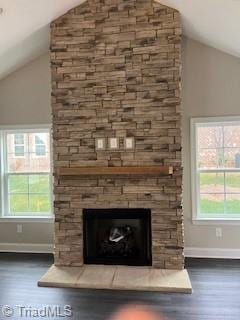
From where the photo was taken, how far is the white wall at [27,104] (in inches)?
203

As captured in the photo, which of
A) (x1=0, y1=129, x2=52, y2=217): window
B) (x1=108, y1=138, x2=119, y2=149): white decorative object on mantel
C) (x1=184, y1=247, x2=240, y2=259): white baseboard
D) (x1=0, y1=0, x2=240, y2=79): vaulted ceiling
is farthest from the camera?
(x1=0, y1=129, x2=52, y2=217): window

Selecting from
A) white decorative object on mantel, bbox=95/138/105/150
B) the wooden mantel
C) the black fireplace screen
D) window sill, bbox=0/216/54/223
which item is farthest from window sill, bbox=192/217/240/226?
window sill, bbox=0/216/54/223

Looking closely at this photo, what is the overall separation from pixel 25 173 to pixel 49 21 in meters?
2.37

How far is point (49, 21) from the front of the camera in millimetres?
4344

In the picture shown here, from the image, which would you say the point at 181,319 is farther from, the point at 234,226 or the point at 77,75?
the point at 77,75

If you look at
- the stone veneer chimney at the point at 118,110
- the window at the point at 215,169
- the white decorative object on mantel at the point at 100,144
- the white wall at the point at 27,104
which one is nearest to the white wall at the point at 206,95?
the window at the point at 215,169

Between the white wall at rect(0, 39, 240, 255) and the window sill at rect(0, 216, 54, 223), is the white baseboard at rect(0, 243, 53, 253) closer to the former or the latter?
the window sill at rect(0, 216, 54, 223)

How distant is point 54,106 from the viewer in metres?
4.46

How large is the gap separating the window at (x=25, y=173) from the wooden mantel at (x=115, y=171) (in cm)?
102

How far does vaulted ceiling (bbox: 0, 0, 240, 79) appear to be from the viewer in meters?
3.58

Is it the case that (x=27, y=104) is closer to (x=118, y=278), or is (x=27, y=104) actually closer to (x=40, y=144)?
(x=40, y=144)

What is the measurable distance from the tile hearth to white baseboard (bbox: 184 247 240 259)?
0.76m

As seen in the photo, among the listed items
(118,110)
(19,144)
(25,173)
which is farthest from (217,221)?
(19,144)

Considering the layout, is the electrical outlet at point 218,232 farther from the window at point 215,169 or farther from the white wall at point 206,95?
the window at point 215,169
